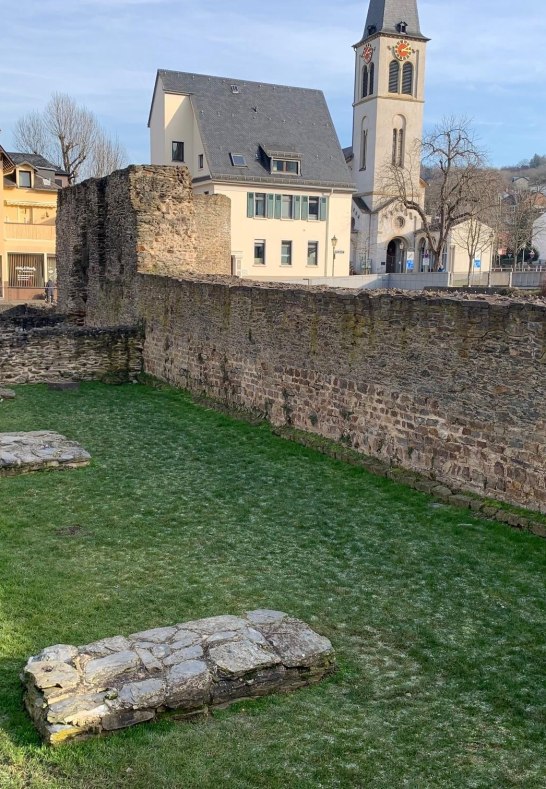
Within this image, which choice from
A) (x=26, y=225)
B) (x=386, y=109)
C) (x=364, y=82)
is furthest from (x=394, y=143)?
(x=26, y=225)

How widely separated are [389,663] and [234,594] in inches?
62.1

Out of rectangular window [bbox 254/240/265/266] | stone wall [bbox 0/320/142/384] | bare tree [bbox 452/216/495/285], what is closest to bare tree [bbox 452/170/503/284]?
bare tree [bbox 452/216/495/285]

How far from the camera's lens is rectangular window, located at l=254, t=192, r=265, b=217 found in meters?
41.8

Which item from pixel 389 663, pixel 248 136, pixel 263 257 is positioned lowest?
pixel 389 663

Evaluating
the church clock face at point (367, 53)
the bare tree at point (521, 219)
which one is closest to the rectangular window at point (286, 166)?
the bare tree at point (521, 219)

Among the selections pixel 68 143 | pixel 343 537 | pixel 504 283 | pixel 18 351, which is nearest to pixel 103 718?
pixel 343 537

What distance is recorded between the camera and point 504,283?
45719 mm

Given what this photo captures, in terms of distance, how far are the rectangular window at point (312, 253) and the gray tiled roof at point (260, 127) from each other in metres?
3.31

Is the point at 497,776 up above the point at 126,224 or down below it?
below

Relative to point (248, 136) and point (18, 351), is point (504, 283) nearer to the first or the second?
point (248, 136)

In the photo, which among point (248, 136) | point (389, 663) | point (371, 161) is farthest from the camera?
point (371, 161)

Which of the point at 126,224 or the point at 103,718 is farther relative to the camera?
the point at 126,224

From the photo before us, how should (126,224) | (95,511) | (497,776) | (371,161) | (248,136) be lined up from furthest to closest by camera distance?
(371,161) → (248,136) → (126,224) → (95,511) → (497,776)

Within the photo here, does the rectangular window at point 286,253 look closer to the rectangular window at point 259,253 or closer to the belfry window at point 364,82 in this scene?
the rectangular window at point 259,253
